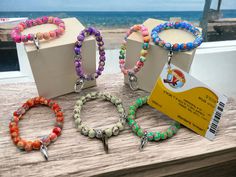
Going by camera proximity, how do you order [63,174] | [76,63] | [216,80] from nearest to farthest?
[63,174] < [76,63] < [216,80]

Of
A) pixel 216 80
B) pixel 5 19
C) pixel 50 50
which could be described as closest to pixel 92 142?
pixel 50 50

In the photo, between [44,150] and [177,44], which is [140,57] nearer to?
[177,44]

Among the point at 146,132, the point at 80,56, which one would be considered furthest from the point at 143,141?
the point at 80,56

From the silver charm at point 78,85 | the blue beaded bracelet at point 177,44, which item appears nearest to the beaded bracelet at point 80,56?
the silver charm at point 78,85

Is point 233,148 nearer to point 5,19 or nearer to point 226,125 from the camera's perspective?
point 226,125

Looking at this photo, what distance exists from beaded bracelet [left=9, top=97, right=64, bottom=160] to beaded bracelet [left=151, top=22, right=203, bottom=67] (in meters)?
0.28

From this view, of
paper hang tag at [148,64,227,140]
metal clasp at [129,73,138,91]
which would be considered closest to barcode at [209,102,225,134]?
paper hang tag at [148,64,227,140]

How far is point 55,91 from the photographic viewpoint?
643 millimetres

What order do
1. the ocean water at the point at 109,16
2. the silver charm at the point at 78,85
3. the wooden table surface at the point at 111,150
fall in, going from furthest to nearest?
the ocean water at the point at 109,16 < the silver charm at the point at 78,85 < the wooden table surface at the point at 111,150

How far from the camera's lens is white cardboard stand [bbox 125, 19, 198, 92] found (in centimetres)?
58

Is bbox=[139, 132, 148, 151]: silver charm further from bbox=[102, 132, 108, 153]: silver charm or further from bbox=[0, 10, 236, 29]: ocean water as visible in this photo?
bbox=[0, 10, 236, 29]: ocean water

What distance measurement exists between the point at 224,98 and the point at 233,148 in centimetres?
11

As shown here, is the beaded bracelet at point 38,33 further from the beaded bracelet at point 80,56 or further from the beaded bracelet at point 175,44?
the beaded bracelet at point 175,44

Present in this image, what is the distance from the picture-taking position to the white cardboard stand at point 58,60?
558 millimetres
